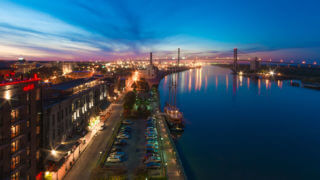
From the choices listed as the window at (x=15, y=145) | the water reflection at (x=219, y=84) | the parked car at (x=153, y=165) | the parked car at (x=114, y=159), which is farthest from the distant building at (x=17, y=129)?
the water reflection at (x=219, y=84)

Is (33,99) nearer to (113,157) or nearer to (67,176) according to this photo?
(67,176)

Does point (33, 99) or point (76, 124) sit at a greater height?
point (33, 99)

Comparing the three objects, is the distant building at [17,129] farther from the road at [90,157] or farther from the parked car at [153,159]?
the parked car at [153,159]

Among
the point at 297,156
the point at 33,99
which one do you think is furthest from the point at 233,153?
the point at 33,99

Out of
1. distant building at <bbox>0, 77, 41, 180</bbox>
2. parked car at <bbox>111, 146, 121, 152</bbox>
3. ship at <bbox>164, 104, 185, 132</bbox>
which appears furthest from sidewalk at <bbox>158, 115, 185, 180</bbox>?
distant building at <bbox>0, 77, 41, 180</bbox>

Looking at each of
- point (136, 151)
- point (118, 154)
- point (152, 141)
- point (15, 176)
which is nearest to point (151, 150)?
point (136, 151)

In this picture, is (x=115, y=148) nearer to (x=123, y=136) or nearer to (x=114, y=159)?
(x=114, y=159)
